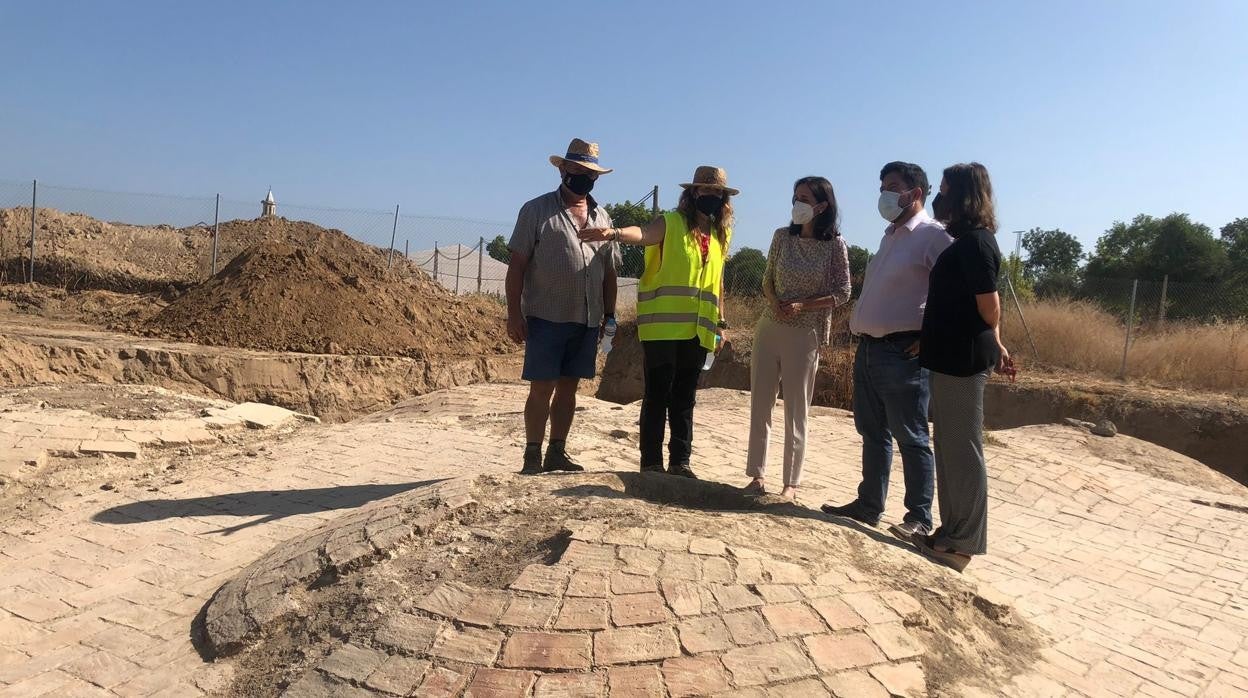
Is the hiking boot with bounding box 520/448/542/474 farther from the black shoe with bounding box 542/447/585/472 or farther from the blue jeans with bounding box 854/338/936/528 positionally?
the blue jeans with bounding box 854/338/936/528

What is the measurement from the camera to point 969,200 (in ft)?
12.0

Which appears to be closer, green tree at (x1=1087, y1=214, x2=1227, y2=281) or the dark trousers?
the dark trousers

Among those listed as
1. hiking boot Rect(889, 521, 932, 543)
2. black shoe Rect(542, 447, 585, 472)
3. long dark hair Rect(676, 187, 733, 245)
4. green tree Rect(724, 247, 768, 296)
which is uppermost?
green tree Rect(724, 247, 768, 296)

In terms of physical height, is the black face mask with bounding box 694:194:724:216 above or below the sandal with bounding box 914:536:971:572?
above

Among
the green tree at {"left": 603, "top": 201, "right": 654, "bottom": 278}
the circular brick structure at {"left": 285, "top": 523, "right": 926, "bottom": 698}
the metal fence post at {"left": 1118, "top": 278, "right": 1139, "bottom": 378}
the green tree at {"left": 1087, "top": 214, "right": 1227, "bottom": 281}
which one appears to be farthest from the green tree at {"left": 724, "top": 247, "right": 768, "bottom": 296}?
the circular brick structure at {"left": 285, "top": 523, "right": 926, "bottom": 698}

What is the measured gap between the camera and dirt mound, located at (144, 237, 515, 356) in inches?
484

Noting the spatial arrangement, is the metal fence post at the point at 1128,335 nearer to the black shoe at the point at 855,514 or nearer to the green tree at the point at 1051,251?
the black shoe at the point at 855,514

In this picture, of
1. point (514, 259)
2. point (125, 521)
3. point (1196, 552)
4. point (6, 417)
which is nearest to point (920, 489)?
point (514, 259)

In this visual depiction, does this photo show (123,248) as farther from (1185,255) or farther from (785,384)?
(1185,255)

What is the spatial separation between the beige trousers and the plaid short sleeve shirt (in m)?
0.93

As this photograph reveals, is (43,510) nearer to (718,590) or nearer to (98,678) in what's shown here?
(98,678)

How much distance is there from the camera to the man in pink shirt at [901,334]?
3895 millimetres

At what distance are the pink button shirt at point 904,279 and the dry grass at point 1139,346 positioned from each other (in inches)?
462

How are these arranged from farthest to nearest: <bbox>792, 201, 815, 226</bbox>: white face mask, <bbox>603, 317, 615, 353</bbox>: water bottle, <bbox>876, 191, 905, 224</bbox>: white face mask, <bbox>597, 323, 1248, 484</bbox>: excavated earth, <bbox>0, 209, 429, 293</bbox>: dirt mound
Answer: <bbox>0, 209, 429, 293</bbox>: dirt mound < <bbox>597, 323, 1248, 484</bbox>: excavated earth < <bbox>603, 317, 615, 353</bbox>: water bottle < <bbox>792, 201, 815, 226</bbox>: white face mask < <bbox>876, 191, 905, 224</bbox>: white face mask
